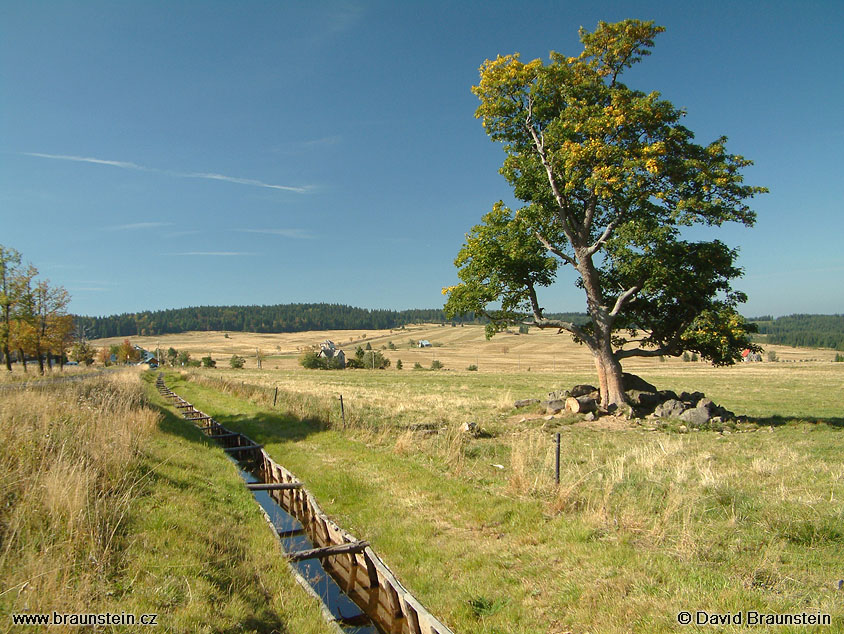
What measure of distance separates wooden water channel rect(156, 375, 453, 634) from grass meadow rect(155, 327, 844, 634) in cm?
32

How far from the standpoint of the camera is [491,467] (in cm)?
1197

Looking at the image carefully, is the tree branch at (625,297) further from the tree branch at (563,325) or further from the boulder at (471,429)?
the boulder at (471,429)

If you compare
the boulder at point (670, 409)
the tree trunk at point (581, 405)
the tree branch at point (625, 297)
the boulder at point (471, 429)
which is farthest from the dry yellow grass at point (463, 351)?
the boulder at point (471, 429)

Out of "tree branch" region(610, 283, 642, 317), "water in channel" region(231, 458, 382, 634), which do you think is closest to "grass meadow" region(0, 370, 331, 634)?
"water in channel" region(231, 458, 382, 634)

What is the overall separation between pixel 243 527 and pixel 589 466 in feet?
26.9

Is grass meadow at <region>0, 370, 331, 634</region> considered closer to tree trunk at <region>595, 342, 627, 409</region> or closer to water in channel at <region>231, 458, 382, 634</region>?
water in channel at <region>231, 458, 382, 634</region>

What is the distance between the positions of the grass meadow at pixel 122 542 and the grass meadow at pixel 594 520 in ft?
6.44

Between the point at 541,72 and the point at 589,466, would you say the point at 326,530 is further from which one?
the point at 541,72

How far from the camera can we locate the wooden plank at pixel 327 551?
24.6ft

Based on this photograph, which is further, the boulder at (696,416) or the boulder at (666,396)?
the boulder at (666,396)

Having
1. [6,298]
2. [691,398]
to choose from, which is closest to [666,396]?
[691,398]

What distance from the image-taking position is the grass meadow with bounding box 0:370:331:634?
5062mm

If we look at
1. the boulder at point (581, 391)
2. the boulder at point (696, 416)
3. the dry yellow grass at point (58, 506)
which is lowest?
the boulder at point (696, 416)

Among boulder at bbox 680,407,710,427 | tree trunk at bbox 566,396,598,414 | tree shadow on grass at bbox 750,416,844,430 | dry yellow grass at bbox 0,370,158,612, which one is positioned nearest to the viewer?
dry yellow grass at bbox 0,370,158,612
